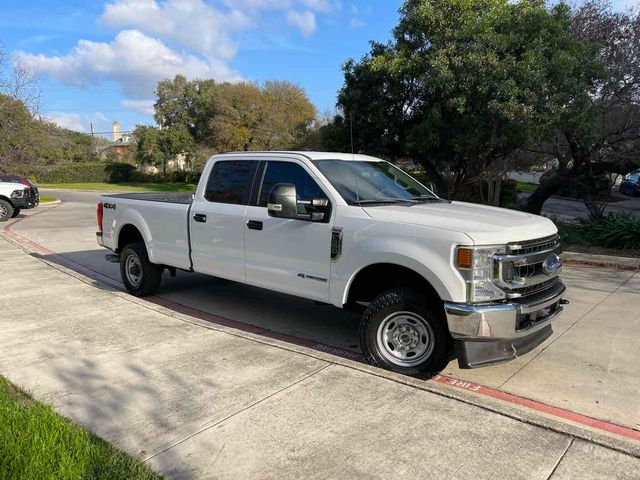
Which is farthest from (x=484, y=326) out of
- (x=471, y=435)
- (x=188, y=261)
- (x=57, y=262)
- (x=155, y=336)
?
(x=57, y=262)

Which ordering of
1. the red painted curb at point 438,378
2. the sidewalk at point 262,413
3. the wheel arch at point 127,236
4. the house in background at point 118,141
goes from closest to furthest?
the sidewalk at point 262,413, the red painted curb at point 438,378, the wheel arch at point 127,236, the house in background at point 118,141

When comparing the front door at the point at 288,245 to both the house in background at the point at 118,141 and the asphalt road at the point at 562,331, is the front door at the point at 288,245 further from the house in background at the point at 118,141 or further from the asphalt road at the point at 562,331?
the house in background at the point at 118,141

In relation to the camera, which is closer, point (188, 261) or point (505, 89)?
point (188, 261)

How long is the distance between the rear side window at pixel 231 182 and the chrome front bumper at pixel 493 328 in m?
2.69

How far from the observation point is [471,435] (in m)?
3.39

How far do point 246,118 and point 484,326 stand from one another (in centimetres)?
4020

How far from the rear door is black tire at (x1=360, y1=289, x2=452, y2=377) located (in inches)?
69.5

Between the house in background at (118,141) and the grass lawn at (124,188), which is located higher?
the house in background at (118,141)

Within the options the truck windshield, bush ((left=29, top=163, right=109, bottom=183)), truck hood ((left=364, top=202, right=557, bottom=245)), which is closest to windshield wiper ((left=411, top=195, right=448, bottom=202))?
the truck windshield

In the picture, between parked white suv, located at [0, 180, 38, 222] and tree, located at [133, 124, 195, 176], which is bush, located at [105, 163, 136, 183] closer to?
tree, located at [133, 124, 195, 176]

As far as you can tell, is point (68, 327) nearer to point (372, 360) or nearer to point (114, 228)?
point (114, 228)

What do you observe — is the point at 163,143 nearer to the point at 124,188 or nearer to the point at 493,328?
the point at 124,188

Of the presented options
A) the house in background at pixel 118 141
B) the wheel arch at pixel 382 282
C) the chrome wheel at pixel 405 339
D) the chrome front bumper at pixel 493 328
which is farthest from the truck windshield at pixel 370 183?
the house in background at pixel 118 141

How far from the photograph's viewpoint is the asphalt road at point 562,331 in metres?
4.30
